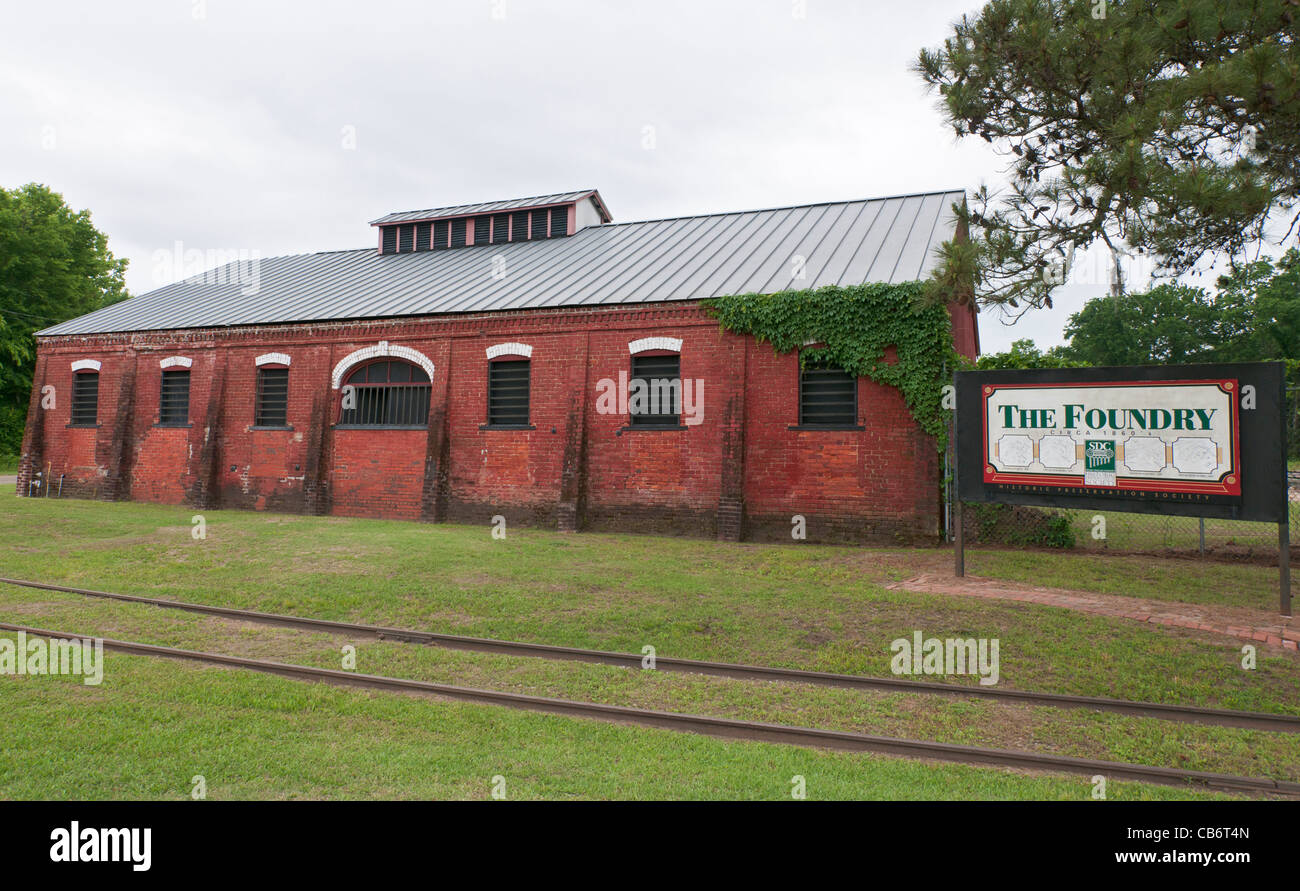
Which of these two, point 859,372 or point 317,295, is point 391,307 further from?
point 859,372

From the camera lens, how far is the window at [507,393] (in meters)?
17.5

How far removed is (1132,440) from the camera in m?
9.23

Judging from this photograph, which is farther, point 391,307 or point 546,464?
point 391,307

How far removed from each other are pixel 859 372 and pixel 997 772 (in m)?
10.6

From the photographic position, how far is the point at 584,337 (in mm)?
16719

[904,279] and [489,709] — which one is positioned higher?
[904,279]

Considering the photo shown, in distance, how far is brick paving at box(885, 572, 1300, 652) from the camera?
297 inches

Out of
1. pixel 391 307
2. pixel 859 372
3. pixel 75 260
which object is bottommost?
pixel 859 372

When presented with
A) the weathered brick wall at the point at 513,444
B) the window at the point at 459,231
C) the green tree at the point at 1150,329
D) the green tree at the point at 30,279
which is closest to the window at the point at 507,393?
the weathered brick wall at the point at 513,444

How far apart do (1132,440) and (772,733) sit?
22.5 ft

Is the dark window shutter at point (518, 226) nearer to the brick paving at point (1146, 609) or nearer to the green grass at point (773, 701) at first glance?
the green grass at point (773, 701)

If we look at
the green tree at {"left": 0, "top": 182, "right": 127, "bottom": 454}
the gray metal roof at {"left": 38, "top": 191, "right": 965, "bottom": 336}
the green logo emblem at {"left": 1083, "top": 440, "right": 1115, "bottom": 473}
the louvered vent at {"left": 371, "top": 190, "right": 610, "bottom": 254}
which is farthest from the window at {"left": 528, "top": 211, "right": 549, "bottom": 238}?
the green tree at {"left": 0, "top": 182, "right": 127, "bottom": 454}

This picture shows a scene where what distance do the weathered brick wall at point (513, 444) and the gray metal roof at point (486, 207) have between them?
7.83 m
